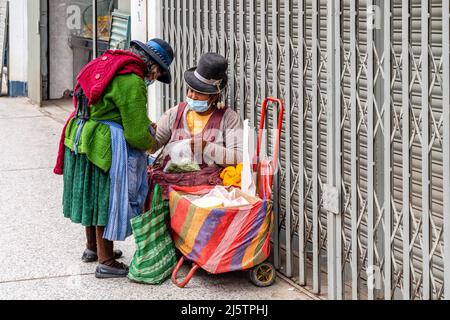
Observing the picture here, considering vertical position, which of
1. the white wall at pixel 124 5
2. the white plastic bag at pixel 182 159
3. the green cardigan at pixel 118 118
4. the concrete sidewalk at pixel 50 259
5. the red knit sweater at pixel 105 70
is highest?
the white wall at pixel 124 5

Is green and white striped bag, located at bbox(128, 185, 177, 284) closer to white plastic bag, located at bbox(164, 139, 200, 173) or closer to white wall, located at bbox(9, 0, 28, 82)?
white plastic bag, located at bbox(164, 139, 200, 173)

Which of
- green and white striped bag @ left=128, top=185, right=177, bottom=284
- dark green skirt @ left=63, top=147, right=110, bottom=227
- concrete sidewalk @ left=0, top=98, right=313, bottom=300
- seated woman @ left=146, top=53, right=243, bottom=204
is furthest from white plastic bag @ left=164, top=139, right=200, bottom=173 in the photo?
concrete sidewalk @ left=0, top=98, right=313, bottom=300

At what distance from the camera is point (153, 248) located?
596 centimetres

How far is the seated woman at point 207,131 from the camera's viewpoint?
620 centimetres

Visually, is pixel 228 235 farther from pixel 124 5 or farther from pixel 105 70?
pixel 124 5

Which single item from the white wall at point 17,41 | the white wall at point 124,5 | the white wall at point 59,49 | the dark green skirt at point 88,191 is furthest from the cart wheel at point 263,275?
the white wall at point 17,41

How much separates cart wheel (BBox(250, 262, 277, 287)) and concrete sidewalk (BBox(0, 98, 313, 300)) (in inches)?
1.8

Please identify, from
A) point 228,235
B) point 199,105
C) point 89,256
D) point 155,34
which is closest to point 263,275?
point 228,235

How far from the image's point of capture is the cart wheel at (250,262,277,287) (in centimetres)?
586

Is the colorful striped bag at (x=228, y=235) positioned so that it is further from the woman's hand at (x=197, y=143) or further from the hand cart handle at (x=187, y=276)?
the woman's hand at (x=197, y=143)

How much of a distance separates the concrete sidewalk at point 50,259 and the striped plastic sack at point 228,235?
0.21m

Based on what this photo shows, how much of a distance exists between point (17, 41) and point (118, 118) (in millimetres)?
10340

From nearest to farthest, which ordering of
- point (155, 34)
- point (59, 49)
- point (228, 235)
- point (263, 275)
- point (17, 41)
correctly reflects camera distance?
point (228, 235) → point (263, 275) → point (155, 34) → point (59, 49) → point (17, 41)

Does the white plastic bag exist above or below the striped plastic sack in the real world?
above
